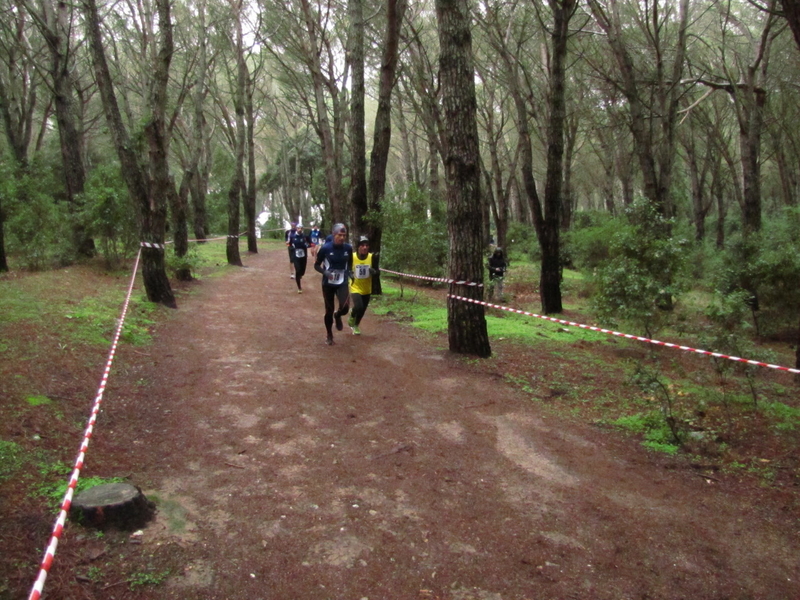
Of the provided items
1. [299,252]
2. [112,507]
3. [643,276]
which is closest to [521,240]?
[299,252]

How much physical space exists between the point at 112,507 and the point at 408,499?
2.02m

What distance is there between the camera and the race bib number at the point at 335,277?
9.04m

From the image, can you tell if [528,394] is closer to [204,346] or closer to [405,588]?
[405,588]

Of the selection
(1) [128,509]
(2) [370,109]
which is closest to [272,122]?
(2) [370,109]

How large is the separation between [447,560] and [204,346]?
622 centimetres

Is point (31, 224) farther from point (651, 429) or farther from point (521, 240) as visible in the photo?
point (521, 240)

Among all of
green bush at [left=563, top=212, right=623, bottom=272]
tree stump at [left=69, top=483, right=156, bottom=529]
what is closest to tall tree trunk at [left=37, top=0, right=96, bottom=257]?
tree stump at [left=69, top=483, right=156, bottom=529]

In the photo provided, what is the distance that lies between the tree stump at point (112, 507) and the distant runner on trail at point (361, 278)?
19.4ft

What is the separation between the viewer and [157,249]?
11.0 metres

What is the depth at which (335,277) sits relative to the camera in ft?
29.8

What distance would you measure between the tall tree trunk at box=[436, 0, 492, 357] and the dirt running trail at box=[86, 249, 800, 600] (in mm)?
1272

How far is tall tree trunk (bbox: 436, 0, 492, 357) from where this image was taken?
789 centimetres

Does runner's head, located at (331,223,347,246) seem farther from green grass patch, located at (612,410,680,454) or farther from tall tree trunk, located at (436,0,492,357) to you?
green grass patch, located at (612,410,680,454)

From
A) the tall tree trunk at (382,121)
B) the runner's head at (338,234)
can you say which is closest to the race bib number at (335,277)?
the runner's head at (338,234)
